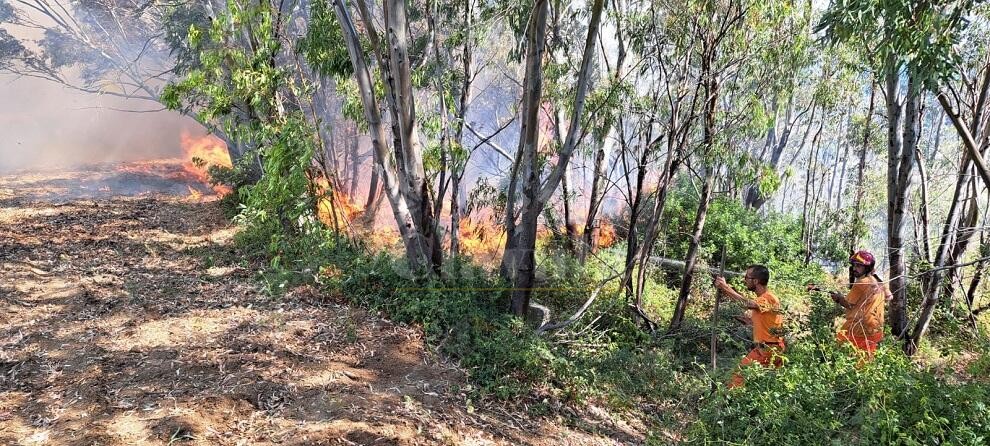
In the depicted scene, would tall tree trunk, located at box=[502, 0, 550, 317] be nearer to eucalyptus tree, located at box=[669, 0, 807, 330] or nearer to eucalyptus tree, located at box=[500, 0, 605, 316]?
eucalyptus tree, located at box=[500, 0, 605, 316]

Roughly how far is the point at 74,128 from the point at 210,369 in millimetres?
24167

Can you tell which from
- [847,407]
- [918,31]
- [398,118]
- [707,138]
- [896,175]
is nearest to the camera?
[847,407]

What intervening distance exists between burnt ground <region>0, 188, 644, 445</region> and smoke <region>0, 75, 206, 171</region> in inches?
691

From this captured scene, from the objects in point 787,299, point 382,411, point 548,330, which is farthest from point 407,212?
point 787,299

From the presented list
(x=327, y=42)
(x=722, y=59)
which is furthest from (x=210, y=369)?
(x=722, y=59)

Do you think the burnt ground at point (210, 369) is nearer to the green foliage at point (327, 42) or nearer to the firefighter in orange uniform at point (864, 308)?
the firefighter in orange uniform at point (864, 308)

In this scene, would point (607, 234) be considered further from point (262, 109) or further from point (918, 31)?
point (918, 31)

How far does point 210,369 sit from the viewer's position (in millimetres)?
4391

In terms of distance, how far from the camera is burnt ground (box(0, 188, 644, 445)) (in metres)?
3.62

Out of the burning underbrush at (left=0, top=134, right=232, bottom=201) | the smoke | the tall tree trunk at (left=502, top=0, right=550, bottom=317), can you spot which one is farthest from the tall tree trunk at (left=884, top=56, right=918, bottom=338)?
the smoke

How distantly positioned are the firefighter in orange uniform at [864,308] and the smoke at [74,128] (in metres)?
23.3

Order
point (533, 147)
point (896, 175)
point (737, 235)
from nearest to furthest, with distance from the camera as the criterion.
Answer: point (533, 147)
point (896, 175)
point (737, 235)

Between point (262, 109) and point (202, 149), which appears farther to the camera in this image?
point (202, 149)

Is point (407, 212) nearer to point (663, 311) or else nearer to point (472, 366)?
point (472, 366)
